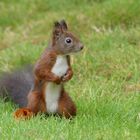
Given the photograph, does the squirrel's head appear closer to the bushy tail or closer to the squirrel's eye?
the squirrel's eye

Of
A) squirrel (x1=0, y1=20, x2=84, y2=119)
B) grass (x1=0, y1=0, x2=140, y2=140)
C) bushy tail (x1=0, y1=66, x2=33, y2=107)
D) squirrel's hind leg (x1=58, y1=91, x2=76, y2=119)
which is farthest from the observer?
bushy tail (x1=0, y1=66, x2=33, y2=107)

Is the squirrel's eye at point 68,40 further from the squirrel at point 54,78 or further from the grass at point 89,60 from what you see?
the grass at point 89,60

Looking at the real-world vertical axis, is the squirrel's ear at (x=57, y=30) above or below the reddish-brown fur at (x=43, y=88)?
above

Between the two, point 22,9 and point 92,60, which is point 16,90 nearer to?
point 92,60

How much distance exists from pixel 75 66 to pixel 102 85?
2.98 ft

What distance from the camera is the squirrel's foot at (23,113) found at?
214 inches

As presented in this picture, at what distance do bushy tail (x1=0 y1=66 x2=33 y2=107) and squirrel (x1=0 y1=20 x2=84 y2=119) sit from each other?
425 millimetres

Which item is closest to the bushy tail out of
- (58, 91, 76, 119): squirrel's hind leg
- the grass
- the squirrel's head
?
the grass

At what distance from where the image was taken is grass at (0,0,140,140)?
197 inches

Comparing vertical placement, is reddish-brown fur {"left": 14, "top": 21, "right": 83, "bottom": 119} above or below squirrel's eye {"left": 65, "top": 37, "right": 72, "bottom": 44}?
below

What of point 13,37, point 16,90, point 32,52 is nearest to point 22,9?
point 13,37

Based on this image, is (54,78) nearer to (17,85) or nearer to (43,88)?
(43,88)

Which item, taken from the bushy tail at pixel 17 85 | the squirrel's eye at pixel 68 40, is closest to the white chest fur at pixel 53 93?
the squirrel's eye at pixel 68 40

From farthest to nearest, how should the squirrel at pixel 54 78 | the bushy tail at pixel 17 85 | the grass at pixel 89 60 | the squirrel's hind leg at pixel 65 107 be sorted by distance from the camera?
the bushy tail at pixel 17 85, the squirrel's hind leg at pixel 65 107, the squirrel at pixel 54 78, the grass at pixel 89 60
